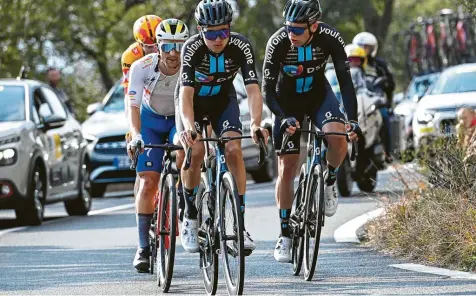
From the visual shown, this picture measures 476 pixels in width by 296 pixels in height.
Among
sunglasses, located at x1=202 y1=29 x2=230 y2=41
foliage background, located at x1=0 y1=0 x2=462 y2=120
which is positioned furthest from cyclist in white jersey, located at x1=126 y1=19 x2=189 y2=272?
foliage background, located at x1=0 y1=0 x2=462 y2=120

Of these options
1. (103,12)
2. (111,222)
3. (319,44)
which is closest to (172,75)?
(319,44)

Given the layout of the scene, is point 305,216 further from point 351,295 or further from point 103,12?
point 103,12

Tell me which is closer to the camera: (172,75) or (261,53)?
(172,75)

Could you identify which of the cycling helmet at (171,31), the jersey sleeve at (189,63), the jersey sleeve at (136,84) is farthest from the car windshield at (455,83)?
the jersey sleeve at (189,63)

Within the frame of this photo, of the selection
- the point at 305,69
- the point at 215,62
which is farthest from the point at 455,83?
the point at 215,62

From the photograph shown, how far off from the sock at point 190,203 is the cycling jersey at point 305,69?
813 millimetres

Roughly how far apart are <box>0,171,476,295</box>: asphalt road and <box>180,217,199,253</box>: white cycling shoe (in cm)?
29

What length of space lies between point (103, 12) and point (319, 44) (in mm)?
28113

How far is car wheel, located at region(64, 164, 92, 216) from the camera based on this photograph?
18.9 metres

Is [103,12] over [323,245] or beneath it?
over

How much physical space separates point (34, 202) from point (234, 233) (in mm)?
7769

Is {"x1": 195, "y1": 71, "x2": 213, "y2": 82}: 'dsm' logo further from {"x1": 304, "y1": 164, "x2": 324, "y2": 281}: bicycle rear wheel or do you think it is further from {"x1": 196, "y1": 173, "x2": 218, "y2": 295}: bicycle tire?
{"x1": 304, "y1": 164, "x2": 324, "y2": 281}: bicycle rear wheel

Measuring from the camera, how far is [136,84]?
36.5 feet

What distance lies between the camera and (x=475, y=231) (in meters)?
10.9
